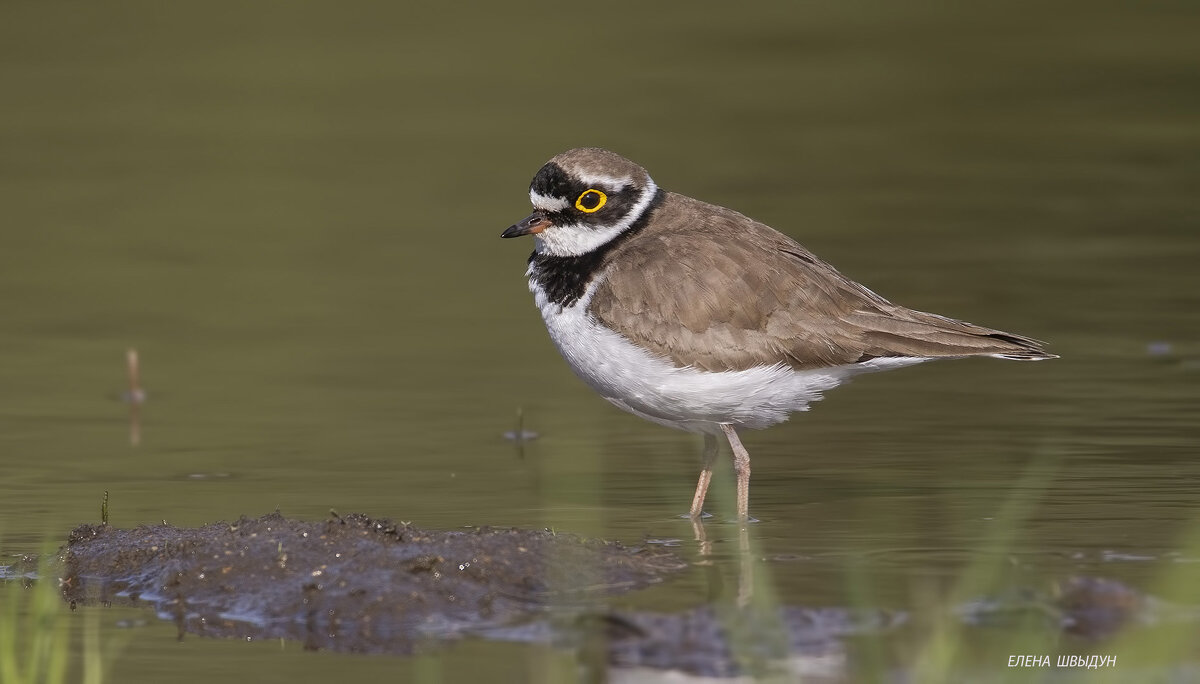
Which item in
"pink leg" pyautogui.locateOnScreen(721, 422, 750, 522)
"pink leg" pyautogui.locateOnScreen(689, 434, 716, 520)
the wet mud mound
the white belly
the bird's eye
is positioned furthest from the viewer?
the bird's eye

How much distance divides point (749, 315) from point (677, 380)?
1.65 feet

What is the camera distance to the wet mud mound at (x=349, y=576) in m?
7.50

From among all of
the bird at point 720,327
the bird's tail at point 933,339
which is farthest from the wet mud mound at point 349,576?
the bird's tail at point 933,339

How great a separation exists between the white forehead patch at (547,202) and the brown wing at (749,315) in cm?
46

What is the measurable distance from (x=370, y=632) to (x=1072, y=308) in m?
8.64

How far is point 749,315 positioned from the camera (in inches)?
373

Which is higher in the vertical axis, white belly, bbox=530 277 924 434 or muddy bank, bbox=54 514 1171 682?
white belly, bbox=530 277 924 434

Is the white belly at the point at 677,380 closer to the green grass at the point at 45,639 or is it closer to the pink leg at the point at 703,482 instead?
the pink leg at the point at 703,482

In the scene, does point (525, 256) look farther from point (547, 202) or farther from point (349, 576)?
point (349, 576)

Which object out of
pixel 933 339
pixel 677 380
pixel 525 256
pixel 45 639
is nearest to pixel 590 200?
pixel 677 380

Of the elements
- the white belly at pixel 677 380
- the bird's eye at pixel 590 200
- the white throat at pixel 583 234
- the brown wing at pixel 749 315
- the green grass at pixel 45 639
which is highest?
the bird's eye at pixel 590 200

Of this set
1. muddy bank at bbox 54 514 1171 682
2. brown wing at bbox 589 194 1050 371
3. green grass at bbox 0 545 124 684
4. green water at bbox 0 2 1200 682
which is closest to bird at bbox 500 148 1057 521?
brown wing at bbox 589 194 1050 371

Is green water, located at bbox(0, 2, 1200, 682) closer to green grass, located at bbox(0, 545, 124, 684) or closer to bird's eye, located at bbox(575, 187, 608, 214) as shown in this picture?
green grass, located at bbox(0, 545, 124, 684)

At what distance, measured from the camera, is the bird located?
30.9ft
